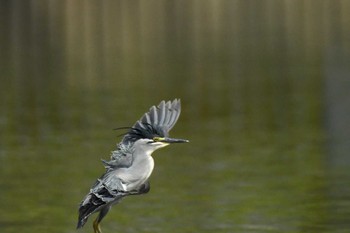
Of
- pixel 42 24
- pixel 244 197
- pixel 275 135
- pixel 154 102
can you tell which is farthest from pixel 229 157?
pixel 42 24

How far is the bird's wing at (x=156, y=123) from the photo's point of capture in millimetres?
10547

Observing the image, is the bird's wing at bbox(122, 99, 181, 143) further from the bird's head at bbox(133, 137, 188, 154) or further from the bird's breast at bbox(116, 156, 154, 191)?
the bird's breast at bbox(116, 156, 154, 191)

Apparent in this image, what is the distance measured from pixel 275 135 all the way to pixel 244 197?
16.6 feet

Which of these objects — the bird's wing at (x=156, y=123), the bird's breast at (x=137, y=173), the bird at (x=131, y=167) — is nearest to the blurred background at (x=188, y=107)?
the bird's wing at (x=156, y=123)

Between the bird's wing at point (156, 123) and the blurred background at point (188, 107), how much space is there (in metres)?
2.18

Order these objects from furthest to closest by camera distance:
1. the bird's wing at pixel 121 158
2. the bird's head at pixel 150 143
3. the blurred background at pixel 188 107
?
the blurred background at pixel 188 107, the bird's wing at pixel 121 158, the bird's head at pixel 150 143

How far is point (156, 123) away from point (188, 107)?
12.8 meters

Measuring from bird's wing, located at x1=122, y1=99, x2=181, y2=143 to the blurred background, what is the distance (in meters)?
2.18

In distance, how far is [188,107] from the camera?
23469mm

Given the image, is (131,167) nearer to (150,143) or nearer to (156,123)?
(150,143)

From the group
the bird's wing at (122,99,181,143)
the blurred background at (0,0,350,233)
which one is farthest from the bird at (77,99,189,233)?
the blurred background at (0,0,350,233)

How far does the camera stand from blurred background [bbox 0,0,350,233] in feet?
46.5

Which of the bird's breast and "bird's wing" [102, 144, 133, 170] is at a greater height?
"bird's wing" [102, 144, 133, 170]

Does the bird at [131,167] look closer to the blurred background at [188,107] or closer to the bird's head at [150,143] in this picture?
the bird's head at [150,143]
